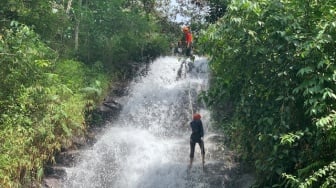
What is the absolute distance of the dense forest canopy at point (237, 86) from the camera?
7.10 metres

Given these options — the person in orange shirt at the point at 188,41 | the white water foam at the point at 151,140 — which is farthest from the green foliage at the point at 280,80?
the person in orange shirt at the point at 188,41

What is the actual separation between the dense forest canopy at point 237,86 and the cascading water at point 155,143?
1118 millimetres

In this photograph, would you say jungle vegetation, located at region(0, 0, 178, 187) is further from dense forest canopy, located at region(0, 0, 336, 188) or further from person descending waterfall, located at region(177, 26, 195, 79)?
person descending waterfall, located at region(177, 26, 195, 79)

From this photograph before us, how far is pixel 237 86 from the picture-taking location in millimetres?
9414

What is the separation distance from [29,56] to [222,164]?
20.3 ft

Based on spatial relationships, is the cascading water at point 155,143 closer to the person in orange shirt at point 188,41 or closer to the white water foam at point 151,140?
the white water foam at point 151,140

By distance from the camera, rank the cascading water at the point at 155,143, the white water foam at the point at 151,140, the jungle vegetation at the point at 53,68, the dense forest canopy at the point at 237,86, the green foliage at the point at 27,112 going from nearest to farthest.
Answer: the dense forest canopy at the point at 237,86 < the green foliage at the point at 27,112 < the jungle vegetation at the point at 53,68 < the cascading water at the point at 155,143 < the white water foam at the point at 151,140


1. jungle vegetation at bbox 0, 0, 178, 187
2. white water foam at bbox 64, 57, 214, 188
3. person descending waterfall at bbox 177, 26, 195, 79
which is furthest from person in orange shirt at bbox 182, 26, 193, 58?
jungle vegetation at bbox 0, 0, 178, 187

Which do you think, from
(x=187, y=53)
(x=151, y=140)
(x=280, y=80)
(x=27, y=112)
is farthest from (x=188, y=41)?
(x=280, y=80)

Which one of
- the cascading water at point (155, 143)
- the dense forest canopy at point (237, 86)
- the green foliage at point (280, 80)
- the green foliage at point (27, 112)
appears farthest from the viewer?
the cascading water at point (155, 143)

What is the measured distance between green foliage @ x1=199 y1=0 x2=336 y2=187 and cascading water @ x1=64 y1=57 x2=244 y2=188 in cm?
363

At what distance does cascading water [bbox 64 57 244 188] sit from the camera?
12672mm

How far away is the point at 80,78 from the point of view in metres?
15.9

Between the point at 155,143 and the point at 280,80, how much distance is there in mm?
8127
